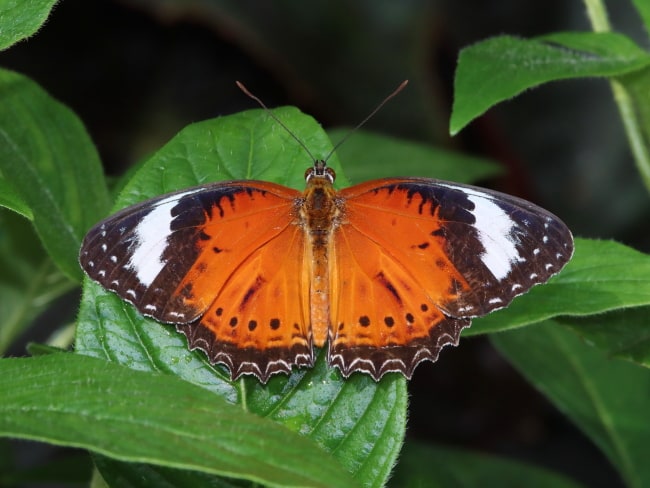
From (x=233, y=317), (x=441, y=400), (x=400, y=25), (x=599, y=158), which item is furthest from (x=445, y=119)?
(x=233, y=317)

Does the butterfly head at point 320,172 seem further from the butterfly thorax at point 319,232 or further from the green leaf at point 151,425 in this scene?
the green leaf at point 151,425

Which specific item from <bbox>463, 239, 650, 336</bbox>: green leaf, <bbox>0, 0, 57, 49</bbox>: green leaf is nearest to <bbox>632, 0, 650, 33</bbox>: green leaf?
<bbox>463, 239, 650, 336</bbox>: green leaf

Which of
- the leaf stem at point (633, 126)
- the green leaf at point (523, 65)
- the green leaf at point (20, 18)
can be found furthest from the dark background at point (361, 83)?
the green leaf at point (20, 18)

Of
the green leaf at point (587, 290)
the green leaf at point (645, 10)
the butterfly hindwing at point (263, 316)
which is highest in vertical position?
the green leaf at point (645, 10)

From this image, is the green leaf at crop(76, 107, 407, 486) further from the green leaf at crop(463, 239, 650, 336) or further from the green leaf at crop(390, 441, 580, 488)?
the green leaf at crop(390, 441, 580, 488)

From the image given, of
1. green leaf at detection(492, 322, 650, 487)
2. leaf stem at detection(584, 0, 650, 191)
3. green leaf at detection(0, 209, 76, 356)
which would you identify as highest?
leaf stem at detection(584, 0, 650, 191)
